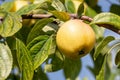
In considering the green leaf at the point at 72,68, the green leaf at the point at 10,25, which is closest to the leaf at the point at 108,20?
the green leaf at the point at 10,25

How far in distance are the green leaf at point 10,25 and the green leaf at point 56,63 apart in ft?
1.09

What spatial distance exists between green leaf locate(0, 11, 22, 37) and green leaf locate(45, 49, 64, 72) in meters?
0.33

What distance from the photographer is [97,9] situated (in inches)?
82.4

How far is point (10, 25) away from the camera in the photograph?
1235mm

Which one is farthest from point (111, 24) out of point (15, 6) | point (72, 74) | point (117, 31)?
point (72, 74)

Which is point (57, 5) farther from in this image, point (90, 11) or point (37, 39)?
point (90, 11)

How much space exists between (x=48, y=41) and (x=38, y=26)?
66mm

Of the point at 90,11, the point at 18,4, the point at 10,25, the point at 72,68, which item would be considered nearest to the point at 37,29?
the point at 10,25

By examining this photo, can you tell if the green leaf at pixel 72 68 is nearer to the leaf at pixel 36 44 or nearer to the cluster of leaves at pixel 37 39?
the cluster of leaves at pixel 37 39

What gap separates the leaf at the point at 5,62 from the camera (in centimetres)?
125

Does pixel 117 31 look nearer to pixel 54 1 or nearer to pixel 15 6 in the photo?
pixel 54 1

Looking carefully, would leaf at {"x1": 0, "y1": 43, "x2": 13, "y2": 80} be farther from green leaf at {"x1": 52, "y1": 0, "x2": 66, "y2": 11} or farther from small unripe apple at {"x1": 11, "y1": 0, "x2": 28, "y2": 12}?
small unripe apple at {"x1": 11, "y1": 0, "x2": 28, "y2": 12}

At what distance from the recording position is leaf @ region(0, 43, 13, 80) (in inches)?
49.2

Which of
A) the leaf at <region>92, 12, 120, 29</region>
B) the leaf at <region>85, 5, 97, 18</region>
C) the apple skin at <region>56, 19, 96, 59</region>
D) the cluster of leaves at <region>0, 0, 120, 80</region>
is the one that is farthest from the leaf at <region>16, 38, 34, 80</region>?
the leaf at <region>85, 5, 97, 18</region>
